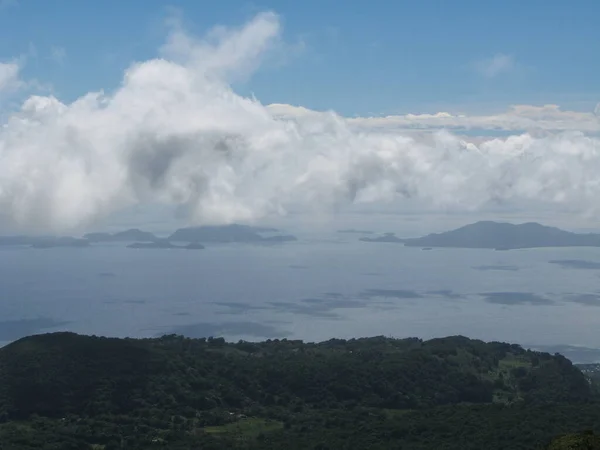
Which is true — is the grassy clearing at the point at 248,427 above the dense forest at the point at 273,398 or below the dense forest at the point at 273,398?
below

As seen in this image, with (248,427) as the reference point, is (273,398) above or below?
above

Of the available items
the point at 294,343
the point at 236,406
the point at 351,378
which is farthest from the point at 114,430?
the point at 294,343

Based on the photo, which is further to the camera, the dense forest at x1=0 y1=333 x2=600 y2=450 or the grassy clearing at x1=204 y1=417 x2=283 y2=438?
the grassy clearing at x1=204 y1=417 x2=283 y2=438

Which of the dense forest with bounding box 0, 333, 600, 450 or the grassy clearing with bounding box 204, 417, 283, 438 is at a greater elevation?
the dense forest with bounding box 0, 333, 600, 450

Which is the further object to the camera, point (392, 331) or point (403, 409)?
point (392, 331)

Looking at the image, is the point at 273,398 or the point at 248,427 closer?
the point at 248,427

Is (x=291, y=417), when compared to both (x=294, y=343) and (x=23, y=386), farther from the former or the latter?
(x=294, y=343)

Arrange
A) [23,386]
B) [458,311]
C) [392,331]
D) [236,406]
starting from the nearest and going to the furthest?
[23,386]
[236,406]
[392,331]
[458,311]

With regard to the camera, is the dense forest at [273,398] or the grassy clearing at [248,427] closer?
the dense forest at [273,398]
